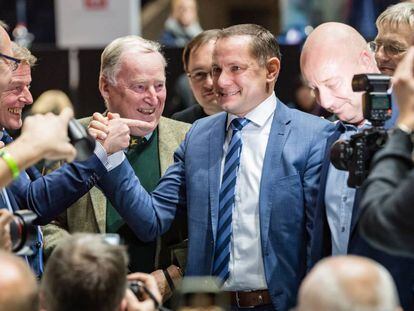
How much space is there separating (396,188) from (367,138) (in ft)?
1.80

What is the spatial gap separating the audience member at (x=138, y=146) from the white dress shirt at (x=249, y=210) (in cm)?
46

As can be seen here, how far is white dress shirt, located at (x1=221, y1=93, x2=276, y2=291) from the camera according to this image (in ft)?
12.8

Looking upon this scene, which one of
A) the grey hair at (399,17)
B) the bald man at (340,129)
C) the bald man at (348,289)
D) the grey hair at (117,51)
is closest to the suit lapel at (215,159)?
the bald man at (340,129)

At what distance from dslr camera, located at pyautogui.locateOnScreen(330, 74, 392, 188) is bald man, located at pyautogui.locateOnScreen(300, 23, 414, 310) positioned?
0.79 feet

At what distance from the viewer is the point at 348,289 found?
254 centimetres

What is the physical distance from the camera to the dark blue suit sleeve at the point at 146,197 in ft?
13.2

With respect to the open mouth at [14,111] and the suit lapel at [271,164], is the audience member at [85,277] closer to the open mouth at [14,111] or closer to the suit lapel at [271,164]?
the suit lapel at [271,164]

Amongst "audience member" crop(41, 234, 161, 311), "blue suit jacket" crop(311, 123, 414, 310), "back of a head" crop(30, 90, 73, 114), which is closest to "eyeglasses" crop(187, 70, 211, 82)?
"blue suit jacket" crop(311, 123, 414, 310)

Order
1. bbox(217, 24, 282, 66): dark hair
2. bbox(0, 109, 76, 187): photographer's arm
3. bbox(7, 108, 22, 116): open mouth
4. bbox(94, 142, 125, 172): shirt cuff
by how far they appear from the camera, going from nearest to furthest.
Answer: bbox(0, 109, 76, 187): photographer's arm, bbox(94, 142, 125, 172): shirt cuff, bbox(217, 24, 282, 66): dark hair, bbox(7, 108, 22, 116): open mouth

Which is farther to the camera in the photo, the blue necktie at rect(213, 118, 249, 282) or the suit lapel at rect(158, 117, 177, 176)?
the suit lapel at rect(158, 117, 177, 176)

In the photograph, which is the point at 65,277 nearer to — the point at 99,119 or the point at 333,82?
the point at 99,119

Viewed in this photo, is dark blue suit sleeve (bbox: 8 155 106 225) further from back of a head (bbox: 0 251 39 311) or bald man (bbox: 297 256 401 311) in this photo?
bald man (bbox: 297 256 401 311)

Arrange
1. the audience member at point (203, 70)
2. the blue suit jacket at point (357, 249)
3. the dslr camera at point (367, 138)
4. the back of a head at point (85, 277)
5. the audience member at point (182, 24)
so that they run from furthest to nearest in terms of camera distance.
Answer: the audience member at point (182, 24) → the audience member at point (203, 70) → the blue suit jacket at point (357, 249) → the dslr camera at point (367, 138) → the back of a head at point (85, 277)

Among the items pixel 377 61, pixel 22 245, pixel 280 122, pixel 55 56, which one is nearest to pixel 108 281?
pixel 22 245
